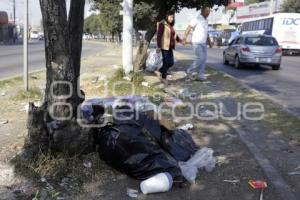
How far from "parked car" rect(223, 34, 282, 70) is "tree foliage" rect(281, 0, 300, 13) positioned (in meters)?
52.3

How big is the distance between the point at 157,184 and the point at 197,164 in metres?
0.79

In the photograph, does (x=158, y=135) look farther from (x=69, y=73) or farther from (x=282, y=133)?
(x=282, y=133)

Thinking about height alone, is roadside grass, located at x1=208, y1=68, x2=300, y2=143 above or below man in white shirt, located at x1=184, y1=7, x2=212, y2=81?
below

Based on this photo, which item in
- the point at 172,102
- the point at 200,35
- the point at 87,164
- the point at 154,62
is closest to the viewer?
the point at 87,164

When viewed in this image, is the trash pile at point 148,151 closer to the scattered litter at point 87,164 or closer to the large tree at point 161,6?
the scattered litter at point 87,164

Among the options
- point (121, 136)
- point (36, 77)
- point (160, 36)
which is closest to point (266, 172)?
point (121, 136)

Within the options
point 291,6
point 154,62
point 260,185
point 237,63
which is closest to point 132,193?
point 260,185

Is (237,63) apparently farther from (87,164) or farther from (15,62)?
(87,164)

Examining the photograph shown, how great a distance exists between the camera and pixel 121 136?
5129mm

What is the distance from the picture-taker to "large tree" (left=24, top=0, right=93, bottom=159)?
5.12m

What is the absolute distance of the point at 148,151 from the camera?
5008mm

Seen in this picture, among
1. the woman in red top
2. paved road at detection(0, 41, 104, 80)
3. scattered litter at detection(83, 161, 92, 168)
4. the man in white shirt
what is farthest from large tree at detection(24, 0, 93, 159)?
paved road at detection(0, 41, 104, 80)

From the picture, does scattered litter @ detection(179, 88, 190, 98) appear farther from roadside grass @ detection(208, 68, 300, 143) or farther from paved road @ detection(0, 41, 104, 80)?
paved road @ detection(0, 41, 104, 80)

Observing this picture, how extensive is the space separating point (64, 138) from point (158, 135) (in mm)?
1029
